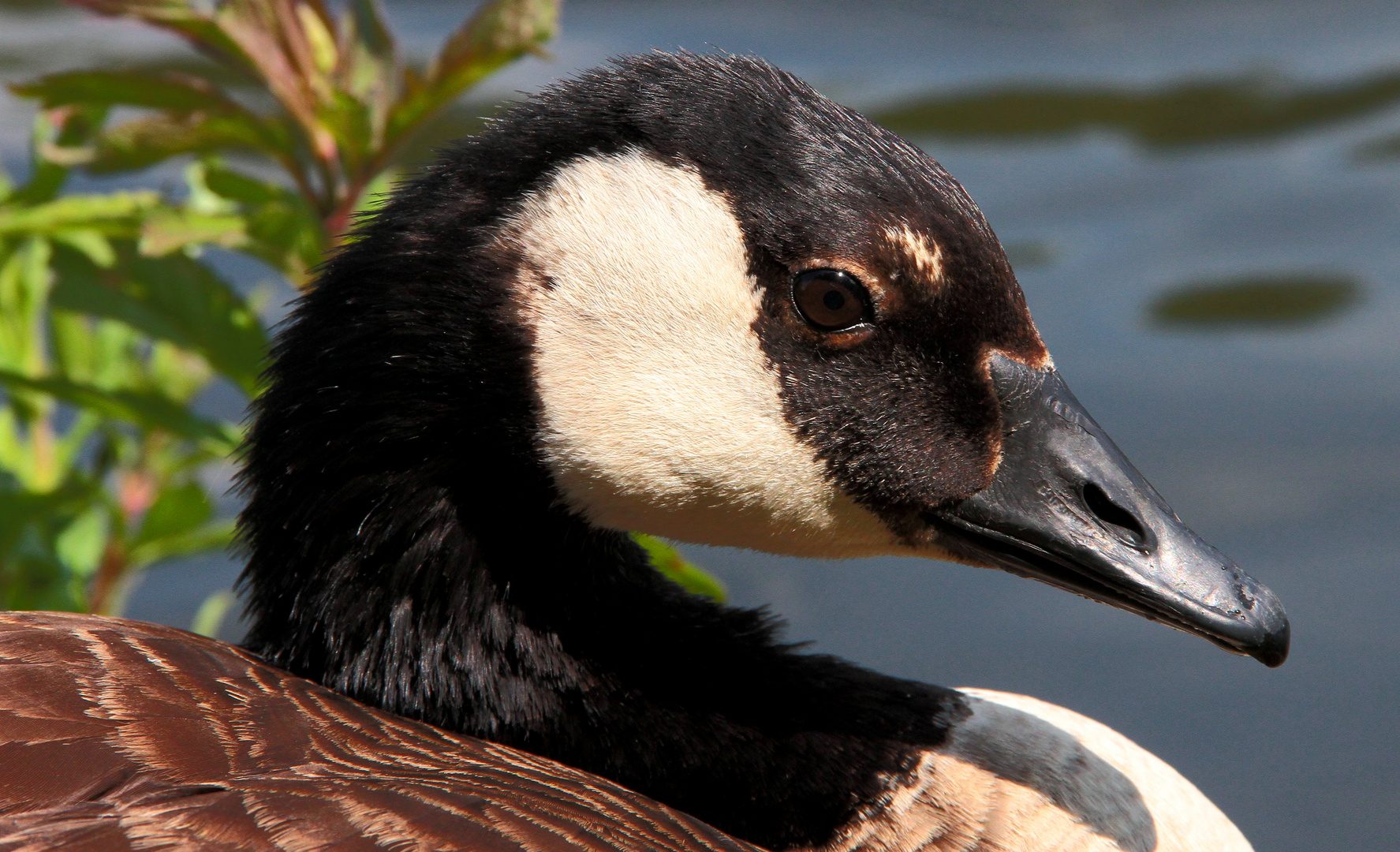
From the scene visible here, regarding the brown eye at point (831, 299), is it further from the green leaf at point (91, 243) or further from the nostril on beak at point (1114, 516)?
the green leaf at point (91, 243)

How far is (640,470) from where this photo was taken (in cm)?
221

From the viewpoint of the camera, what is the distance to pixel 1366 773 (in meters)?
3.79

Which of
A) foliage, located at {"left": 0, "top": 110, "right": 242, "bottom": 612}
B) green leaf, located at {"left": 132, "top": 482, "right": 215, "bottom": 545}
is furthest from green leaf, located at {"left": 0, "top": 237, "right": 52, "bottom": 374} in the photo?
green leaf, located at {"left": 132, "top": 482, "right": 215, "bottom": 545}

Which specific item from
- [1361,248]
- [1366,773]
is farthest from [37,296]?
[1361,248]

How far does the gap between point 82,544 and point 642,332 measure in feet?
5.43

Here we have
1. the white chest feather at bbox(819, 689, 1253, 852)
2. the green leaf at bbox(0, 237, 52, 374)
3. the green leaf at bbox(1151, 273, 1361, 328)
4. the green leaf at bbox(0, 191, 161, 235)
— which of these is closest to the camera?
the white chest feather at bbox(819, 689, 1253, 852)

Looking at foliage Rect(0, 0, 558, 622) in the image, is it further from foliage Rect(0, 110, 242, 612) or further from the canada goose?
the canada goose

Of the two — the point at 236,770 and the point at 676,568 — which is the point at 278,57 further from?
the point at 236,770

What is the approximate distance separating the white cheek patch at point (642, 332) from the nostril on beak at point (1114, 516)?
488mm

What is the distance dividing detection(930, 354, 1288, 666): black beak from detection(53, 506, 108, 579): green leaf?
188cm

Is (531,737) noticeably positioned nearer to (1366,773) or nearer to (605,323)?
(605,323)

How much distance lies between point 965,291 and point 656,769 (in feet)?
2.94

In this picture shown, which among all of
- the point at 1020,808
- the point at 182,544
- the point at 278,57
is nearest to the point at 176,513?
the point at 182,544

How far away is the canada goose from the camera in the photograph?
2.16m
